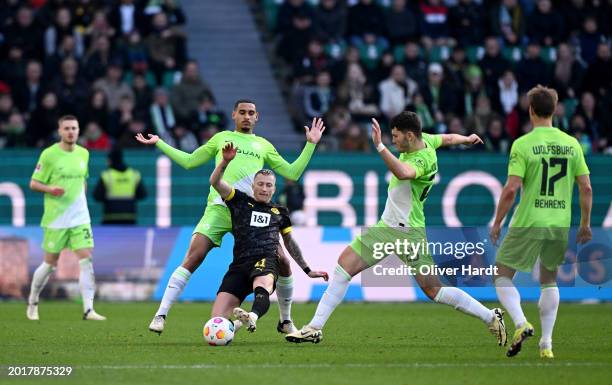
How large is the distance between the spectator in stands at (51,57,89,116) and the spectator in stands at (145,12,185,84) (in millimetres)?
1672

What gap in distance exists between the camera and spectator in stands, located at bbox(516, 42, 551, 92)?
26688mm

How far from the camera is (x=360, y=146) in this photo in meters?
24.0

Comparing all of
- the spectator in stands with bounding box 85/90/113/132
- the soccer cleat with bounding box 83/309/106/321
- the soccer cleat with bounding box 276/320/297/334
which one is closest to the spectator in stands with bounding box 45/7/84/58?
the spectator in stands with bounding box 85/90/113/132

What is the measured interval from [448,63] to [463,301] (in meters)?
14.0

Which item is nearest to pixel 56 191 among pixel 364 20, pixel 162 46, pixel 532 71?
pixel 162 46

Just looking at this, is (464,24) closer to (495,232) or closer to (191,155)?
(191,155)

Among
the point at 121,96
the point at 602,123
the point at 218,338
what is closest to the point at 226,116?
the point at 121,96

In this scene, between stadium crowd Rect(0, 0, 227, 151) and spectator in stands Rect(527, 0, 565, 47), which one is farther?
spectator in stands Rect(527, 0, 565, 47)

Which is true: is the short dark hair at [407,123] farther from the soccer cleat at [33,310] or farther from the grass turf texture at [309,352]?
the soccer cleat at [33,310]

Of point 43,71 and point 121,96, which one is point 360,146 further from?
point 43,71

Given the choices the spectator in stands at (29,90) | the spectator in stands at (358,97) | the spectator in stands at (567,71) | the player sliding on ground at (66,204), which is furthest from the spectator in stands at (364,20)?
the player sliding on ground at (66,204)

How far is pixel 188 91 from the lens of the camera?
81.1ft

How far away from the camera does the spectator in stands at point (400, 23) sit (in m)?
27.2

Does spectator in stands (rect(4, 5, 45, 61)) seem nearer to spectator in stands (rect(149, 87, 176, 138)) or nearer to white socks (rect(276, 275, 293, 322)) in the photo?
spectator in stands (rect(149, 87, 176, 138))
